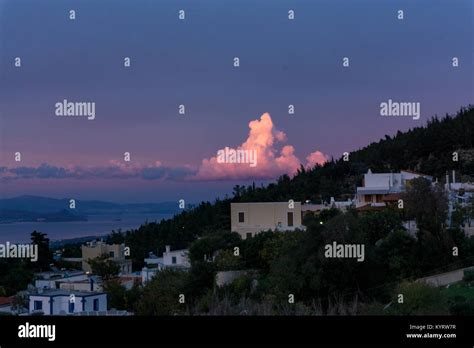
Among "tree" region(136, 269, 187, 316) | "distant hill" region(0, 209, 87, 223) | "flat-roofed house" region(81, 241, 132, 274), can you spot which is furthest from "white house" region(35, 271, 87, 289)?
Result: "distant hill" region(0, 209, 87, 223)

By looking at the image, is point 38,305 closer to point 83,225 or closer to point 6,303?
point 83,225

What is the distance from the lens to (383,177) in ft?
54.8

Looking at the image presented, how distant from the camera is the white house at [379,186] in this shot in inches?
639

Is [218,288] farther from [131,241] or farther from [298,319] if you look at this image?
[298,319]

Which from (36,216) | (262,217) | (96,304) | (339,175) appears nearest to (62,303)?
(96,304)

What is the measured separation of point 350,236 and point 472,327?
4975 millimetres

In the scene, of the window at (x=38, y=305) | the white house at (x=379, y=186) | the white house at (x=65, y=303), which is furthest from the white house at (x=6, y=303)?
the white house at (x=379, y=186)

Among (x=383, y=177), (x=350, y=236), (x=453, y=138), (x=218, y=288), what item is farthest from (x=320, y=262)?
(x=453, y=138)

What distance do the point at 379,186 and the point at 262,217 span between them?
4.04 m

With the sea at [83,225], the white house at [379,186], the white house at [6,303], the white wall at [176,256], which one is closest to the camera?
the sea at [83,225]

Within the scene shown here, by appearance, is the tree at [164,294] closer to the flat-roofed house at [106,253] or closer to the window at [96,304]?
the window at [96,304]

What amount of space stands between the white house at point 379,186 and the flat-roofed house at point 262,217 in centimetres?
256

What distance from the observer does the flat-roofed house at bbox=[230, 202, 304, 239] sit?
13.7 meters

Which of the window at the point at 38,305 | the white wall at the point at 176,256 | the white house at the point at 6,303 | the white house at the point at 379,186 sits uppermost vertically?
the white house at the point at 379,186
